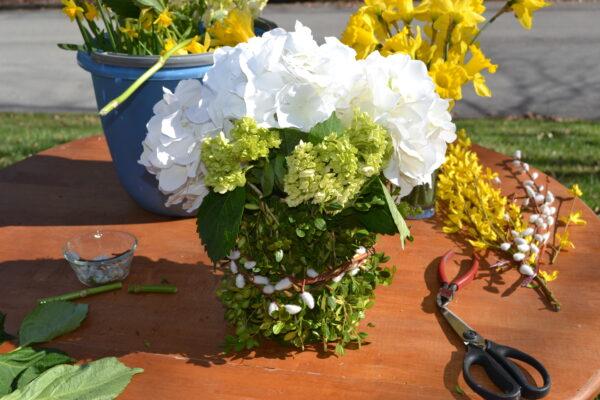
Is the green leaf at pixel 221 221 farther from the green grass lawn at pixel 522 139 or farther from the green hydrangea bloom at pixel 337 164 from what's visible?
the green grass lawn at pixel 522 139

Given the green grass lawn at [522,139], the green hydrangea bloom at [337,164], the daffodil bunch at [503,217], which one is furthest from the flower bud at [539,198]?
the green grass lawn at [522,139]

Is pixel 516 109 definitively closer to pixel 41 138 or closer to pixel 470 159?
pixel 41 138

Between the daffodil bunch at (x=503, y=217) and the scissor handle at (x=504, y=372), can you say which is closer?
the scissor handle at (x=504, y=372)

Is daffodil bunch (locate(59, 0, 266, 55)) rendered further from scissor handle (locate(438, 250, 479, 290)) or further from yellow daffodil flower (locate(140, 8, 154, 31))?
scissor handle (locate(438, 250, 479, 290))

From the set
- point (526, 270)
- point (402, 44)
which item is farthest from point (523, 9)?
point (526, 270)

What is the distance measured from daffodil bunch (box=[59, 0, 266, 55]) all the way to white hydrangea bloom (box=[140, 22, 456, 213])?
0.36m

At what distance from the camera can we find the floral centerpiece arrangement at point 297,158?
106 centimetres

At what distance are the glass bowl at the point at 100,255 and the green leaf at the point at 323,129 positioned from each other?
0.61 m

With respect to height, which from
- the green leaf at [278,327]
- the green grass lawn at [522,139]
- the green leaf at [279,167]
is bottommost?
the green grass lawn at [522,139]

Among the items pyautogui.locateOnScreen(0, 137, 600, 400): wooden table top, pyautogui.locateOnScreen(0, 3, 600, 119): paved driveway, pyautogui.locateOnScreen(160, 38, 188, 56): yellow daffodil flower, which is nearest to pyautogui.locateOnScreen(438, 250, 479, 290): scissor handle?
pyautogui.locateOnScreen(0, 137, 600, 400): wooden table top

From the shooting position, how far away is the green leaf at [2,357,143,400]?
3.62ft

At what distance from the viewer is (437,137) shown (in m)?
1.16

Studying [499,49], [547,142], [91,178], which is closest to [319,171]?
[91,178]

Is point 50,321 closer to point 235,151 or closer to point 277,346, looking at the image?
point 277,346
